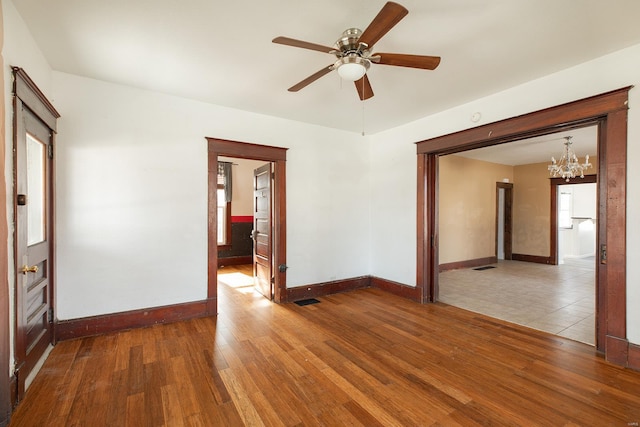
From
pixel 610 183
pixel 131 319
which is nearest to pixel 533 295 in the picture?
pixel 610 183

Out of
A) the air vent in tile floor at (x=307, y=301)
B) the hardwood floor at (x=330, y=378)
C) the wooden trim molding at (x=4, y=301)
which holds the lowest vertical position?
the air vent in tile floor at (x=307, y=301)

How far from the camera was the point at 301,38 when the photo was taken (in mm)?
2334

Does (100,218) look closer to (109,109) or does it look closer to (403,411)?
(109,109)

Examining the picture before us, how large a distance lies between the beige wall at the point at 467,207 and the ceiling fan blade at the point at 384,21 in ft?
17.1

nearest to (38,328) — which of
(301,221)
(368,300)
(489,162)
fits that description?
(301,221)

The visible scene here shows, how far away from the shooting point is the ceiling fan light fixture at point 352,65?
193 cm

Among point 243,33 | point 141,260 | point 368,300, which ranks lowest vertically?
point 368,300

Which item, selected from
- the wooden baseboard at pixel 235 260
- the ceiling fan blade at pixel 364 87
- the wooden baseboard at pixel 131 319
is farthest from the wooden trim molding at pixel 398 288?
the wooden baseboard at pixel 235 260

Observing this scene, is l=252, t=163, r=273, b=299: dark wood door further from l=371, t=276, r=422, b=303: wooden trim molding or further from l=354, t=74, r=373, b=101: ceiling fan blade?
l=354, t=74, r=373, b=101: ceiling fan blade

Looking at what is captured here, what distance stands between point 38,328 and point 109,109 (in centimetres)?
223

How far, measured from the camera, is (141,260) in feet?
10.8

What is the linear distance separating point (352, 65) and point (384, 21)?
1.14 feet

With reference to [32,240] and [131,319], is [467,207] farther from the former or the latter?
[32,240]

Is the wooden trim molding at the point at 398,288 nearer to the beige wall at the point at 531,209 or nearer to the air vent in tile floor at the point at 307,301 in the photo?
the air vent in tile floor at the point at 307,301
